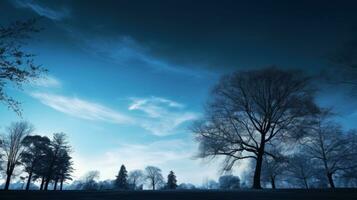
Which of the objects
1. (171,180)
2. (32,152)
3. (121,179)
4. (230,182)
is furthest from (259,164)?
(230,182)

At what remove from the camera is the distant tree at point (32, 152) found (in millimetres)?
44812

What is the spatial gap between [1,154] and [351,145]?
57.0 meters

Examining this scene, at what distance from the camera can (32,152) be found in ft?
152

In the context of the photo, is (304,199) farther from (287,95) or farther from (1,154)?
(1,154)

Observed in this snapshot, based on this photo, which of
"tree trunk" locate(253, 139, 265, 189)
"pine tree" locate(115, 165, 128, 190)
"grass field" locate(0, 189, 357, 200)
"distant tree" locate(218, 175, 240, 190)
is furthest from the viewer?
"distant tree" locate(218, 175, 240, 190)

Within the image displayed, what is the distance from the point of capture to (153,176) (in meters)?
107

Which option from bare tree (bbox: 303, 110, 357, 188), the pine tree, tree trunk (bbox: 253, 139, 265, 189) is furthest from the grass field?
the pine tree

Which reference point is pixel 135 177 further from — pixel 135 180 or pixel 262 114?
pixel 262 114

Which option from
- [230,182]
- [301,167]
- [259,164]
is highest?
[301,167]

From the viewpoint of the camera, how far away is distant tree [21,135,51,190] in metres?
44.8

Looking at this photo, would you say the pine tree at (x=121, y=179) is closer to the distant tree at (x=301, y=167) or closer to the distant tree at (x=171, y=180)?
the distant tree at (x=171, y=180)

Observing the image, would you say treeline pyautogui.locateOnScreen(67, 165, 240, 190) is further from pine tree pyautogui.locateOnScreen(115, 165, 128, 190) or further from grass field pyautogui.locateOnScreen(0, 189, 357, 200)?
grass field pyautogui.locateOnScreen(0, 189, 357, 200)

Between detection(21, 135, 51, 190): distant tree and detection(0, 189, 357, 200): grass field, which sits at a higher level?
detection(21, 135, 51, 190): distant tree

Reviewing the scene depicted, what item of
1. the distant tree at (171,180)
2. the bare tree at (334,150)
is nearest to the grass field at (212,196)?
the bare tree at (334,150)
